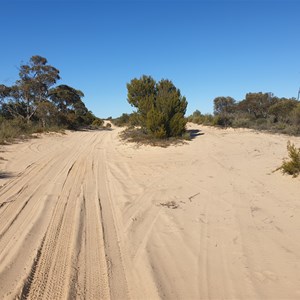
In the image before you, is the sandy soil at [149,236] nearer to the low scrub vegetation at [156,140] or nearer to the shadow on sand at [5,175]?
the shadow on sand at [5,175]

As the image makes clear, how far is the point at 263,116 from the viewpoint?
35.6 meters

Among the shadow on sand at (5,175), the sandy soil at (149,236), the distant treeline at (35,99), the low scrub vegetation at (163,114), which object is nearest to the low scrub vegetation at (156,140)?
the low scrub vegetation at (163,114)

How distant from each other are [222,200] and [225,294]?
299cm

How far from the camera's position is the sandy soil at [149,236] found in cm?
281

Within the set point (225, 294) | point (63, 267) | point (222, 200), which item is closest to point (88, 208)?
point (63, 267)

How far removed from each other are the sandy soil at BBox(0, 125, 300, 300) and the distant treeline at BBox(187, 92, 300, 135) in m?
16.3

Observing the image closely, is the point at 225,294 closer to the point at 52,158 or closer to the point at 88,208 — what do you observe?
the point at 88,208

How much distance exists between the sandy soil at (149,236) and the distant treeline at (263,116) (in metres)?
16.3

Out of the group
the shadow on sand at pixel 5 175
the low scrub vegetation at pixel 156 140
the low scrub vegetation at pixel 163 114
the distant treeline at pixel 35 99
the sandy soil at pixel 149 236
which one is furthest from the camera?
the distant treeline at pixel 35 99

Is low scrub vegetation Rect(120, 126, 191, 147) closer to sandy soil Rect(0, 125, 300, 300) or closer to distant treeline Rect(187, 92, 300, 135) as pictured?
sandy soil Rect(0, 125, 300, 300)

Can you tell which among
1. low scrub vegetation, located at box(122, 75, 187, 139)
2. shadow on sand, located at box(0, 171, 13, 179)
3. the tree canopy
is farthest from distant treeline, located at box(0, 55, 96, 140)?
shadow on sand, located at box(0, 171, 13, 179)

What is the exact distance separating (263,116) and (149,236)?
3549 centimetres

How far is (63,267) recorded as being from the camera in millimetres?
3107

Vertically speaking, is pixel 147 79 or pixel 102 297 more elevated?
pixel 147 79
